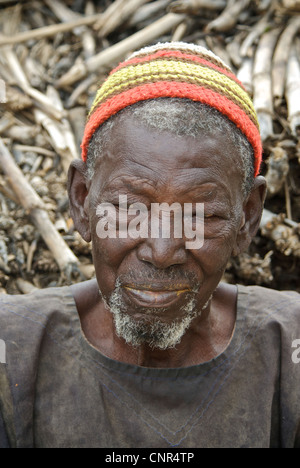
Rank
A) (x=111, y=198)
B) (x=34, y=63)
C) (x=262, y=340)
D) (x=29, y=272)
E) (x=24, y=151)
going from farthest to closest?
(x=34, y=63) < (x=24, y=151) < (x=29, y=272) < (x=262, y=340) < (x=111, y=198)

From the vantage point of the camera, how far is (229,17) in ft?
13.5

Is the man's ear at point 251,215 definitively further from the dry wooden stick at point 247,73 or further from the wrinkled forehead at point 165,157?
the dry wooden stick at point 247,73

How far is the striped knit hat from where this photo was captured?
6.06ft

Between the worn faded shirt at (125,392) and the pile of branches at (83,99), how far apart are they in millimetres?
780

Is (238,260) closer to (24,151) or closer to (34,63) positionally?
(24,151)

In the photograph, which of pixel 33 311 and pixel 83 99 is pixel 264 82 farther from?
pixel 33 311

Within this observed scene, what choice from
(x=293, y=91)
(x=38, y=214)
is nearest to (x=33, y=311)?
(x=38, y=214)

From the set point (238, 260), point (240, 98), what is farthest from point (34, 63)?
point (240, 98)

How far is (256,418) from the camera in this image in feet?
6.89

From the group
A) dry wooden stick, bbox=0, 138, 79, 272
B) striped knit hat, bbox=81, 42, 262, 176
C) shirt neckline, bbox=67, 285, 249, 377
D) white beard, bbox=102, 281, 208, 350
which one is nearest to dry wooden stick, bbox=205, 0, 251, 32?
dry wooden stick, bbox=0, 138, 79, 272

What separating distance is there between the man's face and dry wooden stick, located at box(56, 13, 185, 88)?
2.35 meters

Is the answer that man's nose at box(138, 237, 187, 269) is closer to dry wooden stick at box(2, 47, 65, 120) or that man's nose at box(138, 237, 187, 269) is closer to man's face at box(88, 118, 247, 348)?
man's face at box(88, 118, 247, 348)

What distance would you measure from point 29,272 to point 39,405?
1158 millimetres

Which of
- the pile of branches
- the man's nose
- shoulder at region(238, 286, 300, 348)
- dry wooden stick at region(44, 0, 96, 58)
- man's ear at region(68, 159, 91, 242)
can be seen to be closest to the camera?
the man's nose
